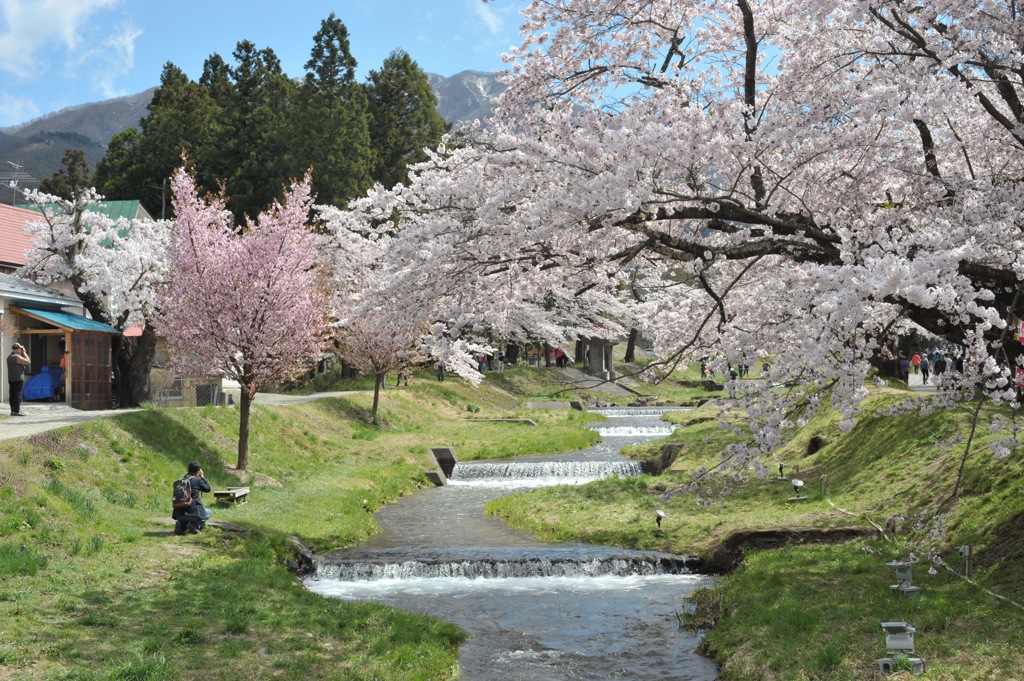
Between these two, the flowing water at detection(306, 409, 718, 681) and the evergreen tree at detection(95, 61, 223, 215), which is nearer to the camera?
the flowing water at detection(306, 409, 718, 681)

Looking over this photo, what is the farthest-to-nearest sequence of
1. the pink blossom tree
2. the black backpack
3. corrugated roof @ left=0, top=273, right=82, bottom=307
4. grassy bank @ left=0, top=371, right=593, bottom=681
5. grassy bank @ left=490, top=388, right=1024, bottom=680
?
corrugated roof @ left=0, top=273, right=82, bottom=307, the pink blossom tree, the black backpack, grassy bank @ left=0, top=371, right=593, bottom=681, grassy bank @ left=490, top=388, right=1024, bottom=680

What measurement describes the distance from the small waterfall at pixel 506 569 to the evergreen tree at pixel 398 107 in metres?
42.0

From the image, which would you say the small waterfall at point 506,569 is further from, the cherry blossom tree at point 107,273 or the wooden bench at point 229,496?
the cherry blossom tree at point 107,273

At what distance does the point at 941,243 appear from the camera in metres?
8.66

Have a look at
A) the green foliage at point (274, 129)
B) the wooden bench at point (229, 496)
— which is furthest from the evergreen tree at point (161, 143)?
the wooden bench at point (229, 496)

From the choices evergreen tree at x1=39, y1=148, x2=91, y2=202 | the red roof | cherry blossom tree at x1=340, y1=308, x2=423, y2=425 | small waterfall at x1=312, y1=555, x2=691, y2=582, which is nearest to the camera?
small waterfall at x1=312, y1=555, x2=691, y2=582

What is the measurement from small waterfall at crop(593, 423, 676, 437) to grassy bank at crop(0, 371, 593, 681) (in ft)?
36.4

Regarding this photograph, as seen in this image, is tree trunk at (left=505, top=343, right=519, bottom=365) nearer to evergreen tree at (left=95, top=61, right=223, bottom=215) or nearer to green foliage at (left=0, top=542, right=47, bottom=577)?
evergreen tree at (left=95, top=61, right=223, bottom=215)

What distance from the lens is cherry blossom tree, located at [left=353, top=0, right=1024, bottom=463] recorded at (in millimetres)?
9148

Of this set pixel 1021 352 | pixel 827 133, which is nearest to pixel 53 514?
pixel 827 133

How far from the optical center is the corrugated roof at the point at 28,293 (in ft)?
93.0

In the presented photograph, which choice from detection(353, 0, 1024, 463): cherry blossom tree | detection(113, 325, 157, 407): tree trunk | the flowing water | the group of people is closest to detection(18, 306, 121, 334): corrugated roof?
detection(113, 325, 157, 407): tree trunk

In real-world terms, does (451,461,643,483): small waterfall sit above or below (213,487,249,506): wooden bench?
below

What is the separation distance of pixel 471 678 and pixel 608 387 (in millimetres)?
41833
